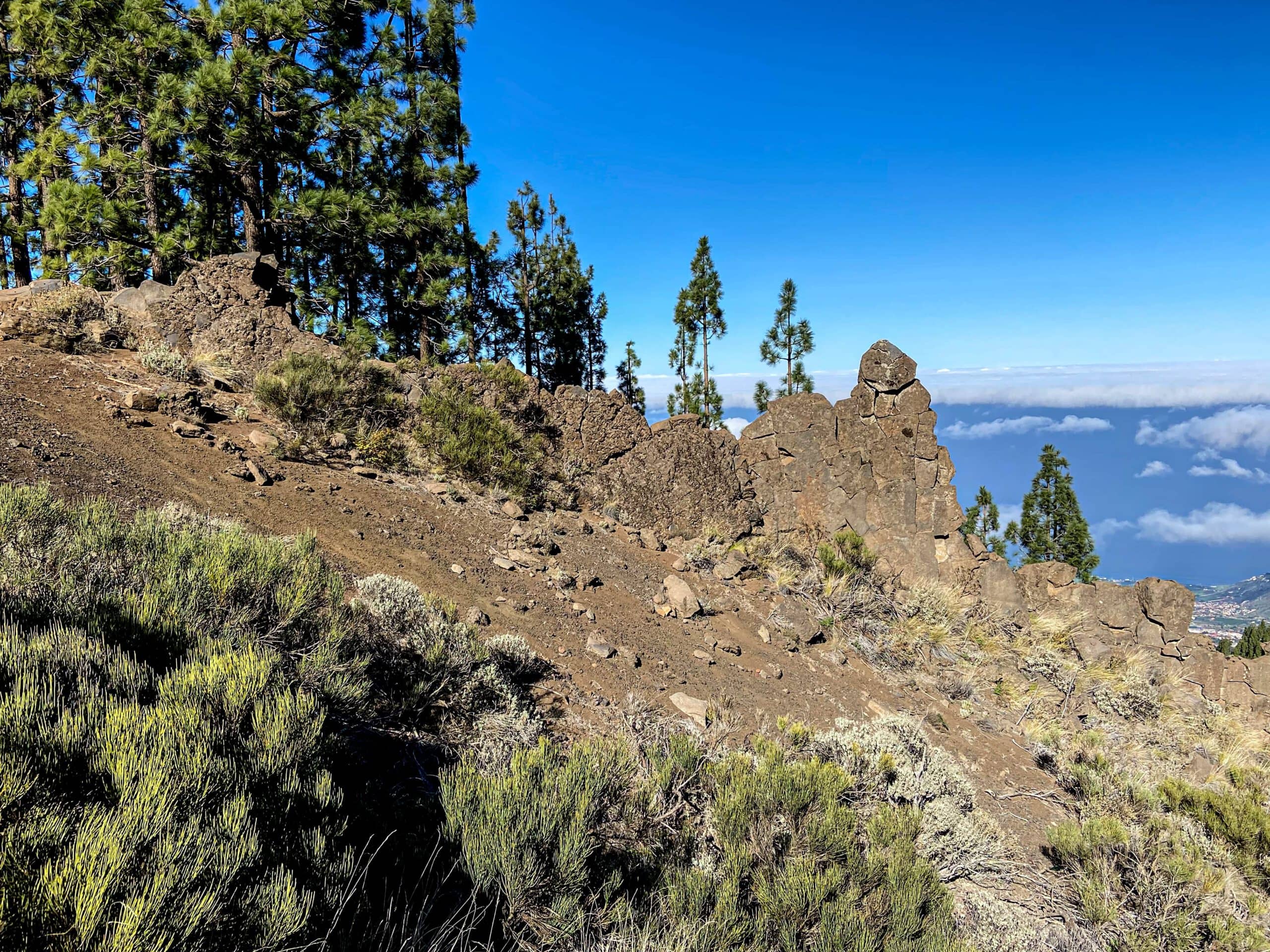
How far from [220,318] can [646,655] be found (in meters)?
8.60

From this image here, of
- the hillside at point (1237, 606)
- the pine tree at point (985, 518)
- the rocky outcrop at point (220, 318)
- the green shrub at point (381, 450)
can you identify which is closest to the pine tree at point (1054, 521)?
the pine tree at point (985, 518)

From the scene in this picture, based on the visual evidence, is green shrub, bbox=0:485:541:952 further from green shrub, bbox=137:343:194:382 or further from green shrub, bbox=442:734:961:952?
green shrub, bbox=137:343:194:382

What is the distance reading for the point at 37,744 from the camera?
1.94m

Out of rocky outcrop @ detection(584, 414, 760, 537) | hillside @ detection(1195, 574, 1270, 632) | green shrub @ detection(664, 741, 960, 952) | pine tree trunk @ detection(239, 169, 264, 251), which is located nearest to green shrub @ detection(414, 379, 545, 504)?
rocky outcrop @ detection(584, 414, 760, 537)

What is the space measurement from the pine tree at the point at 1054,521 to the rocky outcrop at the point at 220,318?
73.2 feet

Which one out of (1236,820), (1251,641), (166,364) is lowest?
(1251,641)

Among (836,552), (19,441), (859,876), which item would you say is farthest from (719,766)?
(836,552)

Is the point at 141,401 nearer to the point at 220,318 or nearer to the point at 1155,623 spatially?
the point at 220,318

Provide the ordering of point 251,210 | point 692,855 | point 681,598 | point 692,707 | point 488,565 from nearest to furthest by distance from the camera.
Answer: point 692,855, point 692,707, point 488,565, point 681,598, point 251,210

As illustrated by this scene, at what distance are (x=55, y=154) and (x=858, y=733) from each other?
17.6 metres

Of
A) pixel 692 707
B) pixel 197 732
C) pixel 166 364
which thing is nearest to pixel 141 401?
pixel 166 364

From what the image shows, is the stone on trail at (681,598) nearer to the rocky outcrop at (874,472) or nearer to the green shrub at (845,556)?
the green shrub at (845,556)

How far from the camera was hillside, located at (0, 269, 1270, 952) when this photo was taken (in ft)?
9.54

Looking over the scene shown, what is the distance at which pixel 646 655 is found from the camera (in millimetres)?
6660
